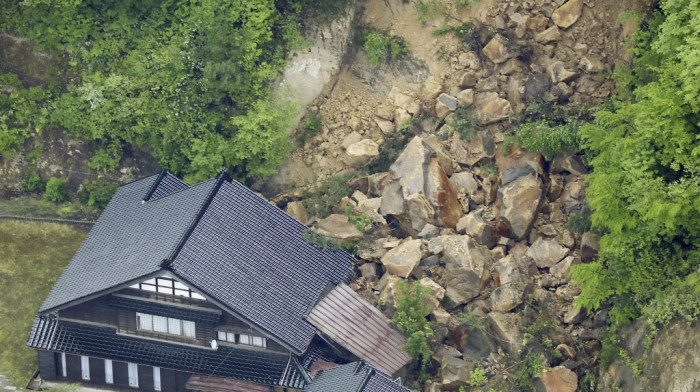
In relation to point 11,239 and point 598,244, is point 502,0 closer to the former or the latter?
point 598,244

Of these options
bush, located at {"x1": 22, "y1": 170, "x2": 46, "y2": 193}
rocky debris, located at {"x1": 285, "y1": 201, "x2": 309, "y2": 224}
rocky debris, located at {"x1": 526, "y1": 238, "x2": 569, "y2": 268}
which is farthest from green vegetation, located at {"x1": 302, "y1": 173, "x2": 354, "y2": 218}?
bush, located at {"x1": 22, "y1": 170, "x2": 46, "y2": 193}

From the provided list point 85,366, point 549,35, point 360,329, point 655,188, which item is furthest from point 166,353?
point 549,35

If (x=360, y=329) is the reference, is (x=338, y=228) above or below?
above

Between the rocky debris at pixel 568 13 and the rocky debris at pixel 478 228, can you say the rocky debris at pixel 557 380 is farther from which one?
the rocky debris at pixel 568 13

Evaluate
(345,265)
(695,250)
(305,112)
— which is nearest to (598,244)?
(695,250)

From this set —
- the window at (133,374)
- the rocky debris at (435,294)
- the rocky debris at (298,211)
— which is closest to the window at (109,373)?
the window at (133,374)

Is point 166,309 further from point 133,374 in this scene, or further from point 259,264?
point 259,264
